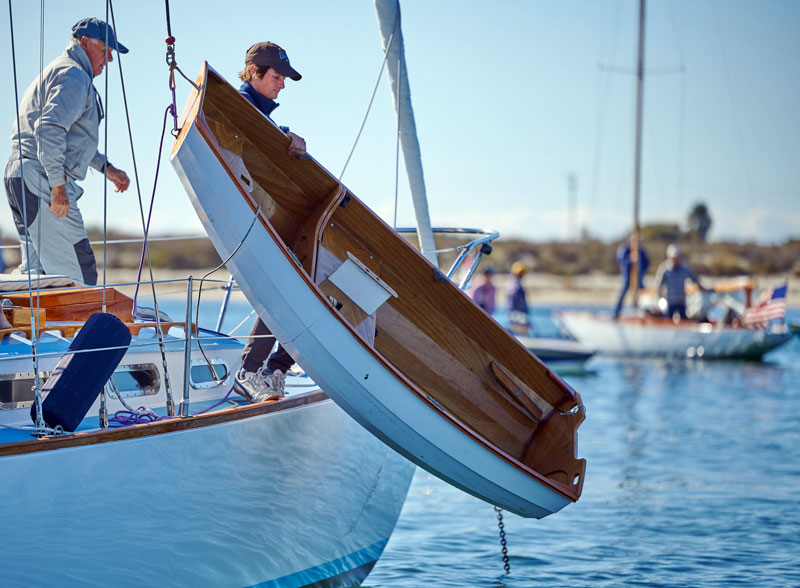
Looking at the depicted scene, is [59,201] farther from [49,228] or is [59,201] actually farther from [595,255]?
[595,255]

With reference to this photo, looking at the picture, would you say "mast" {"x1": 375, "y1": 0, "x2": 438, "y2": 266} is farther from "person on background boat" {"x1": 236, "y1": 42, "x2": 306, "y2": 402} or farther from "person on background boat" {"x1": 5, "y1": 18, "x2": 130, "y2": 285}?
"person on background boat" {"x1": 5, "y1": 18, "x2": 130, "y2": 285}

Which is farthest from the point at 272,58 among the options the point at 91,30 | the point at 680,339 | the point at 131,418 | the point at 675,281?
the point at 680,339

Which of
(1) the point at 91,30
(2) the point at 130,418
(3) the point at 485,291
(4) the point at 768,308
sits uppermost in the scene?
(1) the point at 91,30

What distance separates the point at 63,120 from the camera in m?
5.07

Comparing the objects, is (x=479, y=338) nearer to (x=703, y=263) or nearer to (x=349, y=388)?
(x=349, y=388)

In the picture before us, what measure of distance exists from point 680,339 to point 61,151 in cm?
1786

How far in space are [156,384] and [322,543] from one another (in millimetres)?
1249

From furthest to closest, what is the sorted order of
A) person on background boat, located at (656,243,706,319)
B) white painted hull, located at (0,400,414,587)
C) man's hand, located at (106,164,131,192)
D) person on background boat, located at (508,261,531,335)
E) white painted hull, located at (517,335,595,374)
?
person on background boat, located at (656,243,706,319) → white painted hull, located at (517,335,595,374) → person on background boat, located at (508,261,531,335) → man's hand, located at (106,164,131,192) → white painted hull, located at (0,400,414,587)

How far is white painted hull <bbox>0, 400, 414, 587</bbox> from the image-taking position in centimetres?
381

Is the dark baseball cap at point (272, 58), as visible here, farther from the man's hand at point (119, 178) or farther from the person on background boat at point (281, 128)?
the man's hand at point (119, 178)

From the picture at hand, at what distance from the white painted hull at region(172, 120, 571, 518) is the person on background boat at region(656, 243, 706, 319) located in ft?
52.5

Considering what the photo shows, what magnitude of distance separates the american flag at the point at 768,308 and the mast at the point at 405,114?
53.3 feet

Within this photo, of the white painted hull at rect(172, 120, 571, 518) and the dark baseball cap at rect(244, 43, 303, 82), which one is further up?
the dark baseball cap at rect(244, 43, 303, 82)

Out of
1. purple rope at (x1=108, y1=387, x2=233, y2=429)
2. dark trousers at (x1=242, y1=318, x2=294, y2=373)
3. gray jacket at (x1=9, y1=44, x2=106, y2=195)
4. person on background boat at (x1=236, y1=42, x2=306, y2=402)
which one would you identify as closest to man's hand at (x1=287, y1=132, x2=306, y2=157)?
person on background boat at (x1=236, y1=42, x2=306, y2=402)
